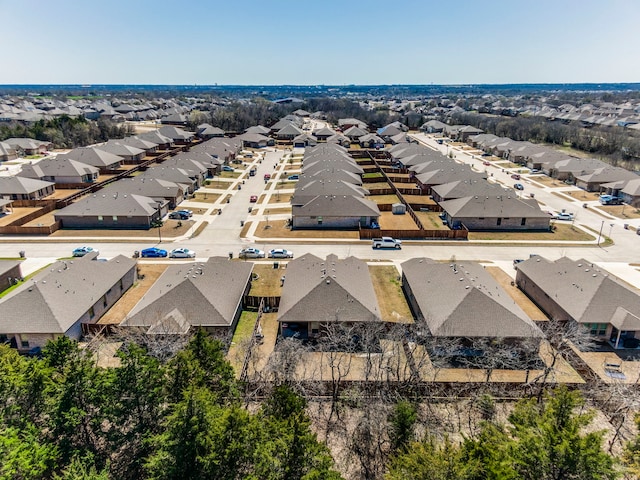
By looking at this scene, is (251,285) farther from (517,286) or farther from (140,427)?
A: (517,286)

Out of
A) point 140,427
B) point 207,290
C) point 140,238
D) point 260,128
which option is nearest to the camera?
point 140,427

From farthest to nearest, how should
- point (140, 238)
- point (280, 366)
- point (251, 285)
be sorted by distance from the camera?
point (140, 238), point (251, 285), point (280, 366)

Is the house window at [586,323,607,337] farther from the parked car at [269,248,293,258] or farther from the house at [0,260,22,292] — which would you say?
the house at [0,260,22,292]

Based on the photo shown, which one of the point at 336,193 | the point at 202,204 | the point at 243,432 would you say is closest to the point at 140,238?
the point at 202,204

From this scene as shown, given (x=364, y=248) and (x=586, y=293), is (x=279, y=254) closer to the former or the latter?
Answer: (x=364, y=248)

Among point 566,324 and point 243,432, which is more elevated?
point 243,432

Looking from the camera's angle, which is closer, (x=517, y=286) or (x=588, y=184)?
(x=517, y=286)

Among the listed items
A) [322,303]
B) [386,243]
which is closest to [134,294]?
[322,303]
